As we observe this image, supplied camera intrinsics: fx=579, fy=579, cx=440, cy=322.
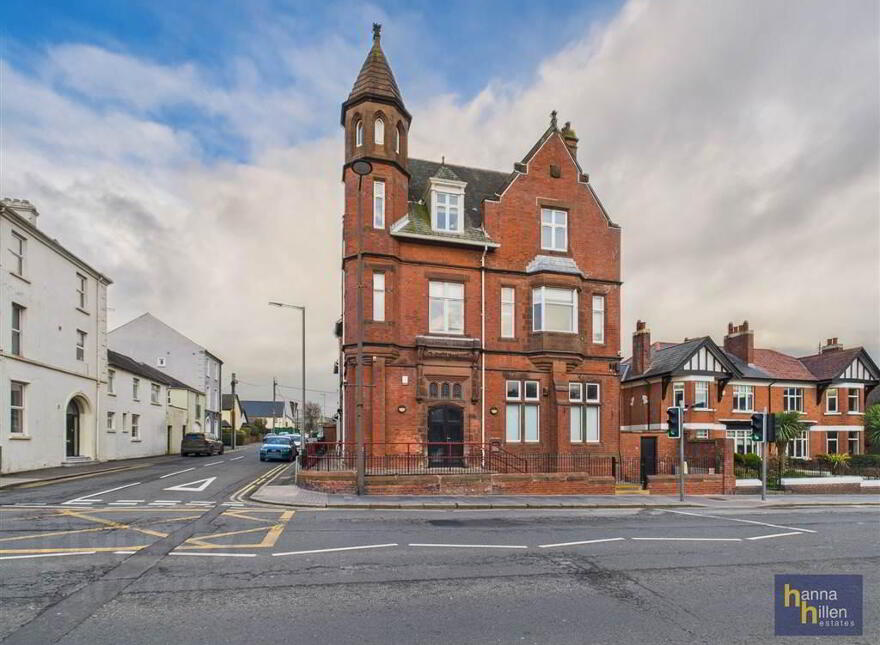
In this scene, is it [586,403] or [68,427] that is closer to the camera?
[586,403]

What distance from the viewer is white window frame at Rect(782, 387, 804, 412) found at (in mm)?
41125

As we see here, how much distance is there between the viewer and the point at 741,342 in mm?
41875

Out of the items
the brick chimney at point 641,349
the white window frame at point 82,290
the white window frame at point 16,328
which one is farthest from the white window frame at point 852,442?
the white window frame at point 16,328

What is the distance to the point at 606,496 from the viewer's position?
2005cm

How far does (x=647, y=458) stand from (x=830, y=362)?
27.3m

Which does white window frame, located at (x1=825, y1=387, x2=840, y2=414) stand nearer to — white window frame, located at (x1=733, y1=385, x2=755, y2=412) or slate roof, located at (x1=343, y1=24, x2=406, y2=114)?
white window frame, located at (x1=733, y1=385, x2=755, y2=412)

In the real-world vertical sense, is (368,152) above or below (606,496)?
above

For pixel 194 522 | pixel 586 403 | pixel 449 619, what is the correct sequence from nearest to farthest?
pixel 449 619 < pixel 194 522 < pixel 586 403

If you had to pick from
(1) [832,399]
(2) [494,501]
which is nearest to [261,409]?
(1) [832,399]

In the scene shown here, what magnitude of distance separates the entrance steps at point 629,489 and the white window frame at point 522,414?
12.5 ft

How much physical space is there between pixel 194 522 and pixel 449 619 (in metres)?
8.15

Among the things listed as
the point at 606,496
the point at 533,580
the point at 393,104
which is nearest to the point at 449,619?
the point at 533,580

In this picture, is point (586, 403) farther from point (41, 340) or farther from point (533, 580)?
point (41, 340)

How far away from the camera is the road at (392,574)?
20.7ft
